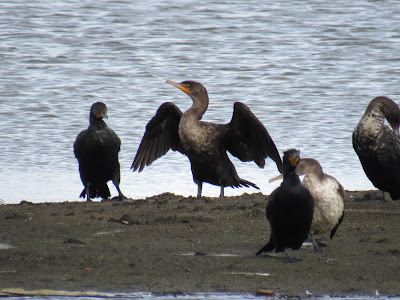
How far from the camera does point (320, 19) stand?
758 inches

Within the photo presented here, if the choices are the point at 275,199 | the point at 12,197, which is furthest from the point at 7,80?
the point at 275,199

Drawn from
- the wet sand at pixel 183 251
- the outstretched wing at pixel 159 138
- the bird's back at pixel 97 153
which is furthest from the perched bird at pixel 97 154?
the wet sand at pixel 183 251

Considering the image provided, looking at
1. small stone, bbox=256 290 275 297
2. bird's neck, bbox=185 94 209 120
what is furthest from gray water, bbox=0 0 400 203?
small stone, bbox=256 290 275 297

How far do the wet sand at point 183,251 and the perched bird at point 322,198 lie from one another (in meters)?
0.16

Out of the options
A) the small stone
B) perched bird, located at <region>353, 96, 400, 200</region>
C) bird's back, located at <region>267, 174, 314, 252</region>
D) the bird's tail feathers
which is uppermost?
bird's back, located at <region>267, 174, 314, 252</region>

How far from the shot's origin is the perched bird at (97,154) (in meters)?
9.39

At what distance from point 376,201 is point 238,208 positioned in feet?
Result: 4.48

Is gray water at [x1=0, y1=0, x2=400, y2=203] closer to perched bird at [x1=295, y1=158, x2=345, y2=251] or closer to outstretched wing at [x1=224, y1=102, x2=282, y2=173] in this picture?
A: outstretched wing at [x1=224, y1=102, x2=282, y2=173]

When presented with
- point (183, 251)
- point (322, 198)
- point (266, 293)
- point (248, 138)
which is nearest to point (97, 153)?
point (248, 138)

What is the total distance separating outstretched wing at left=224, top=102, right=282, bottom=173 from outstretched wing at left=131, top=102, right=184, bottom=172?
2.56 ft

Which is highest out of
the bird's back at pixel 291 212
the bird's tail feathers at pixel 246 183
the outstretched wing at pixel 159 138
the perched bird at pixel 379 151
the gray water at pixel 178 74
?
the bird's back at pixel 291 212

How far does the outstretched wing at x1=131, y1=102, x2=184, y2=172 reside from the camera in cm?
1011

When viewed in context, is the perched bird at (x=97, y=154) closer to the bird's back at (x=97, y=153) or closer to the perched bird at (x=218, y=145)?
the bird's back at (x=97, y=153)

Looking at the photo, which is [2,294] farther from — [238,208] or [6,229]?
[238,208]
